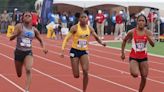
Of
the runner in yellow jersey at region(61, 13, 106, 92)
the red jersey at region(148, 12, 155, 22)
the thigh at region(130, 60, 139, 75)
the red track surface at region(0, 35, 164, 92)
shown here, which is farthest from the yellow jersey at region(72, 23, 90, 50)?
the red jersey at region(148, 12, 155, 22)

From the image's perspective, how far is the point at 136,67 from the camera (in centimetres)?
1134

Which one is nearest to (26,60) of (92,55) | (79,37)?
(79,37)

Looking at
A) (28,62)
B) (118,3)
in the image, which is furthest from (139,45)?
(118,3)

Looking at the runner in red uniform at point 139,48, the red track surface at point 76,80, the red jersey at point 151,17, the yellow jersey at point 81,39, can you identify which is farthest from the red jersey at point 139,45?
the red jersey at point 151,17

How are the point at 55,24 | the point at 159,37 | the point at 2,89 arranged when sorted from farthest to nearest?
the point at 55,24, the point at 159,37, the point at 2,89

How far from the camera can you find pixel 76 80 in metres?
14.9

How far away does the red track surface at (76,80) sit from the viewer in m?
13.2

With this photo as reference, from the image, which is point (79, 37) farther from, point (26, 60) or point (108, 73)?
point (108, 73)

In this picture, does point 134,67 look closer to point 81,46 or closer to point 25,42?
point 81,46

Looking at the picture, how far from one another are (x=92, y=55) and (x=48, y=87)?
10.6 metres

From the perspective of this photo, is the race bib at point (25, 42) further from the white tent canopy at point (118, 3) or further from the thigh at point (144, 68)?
the white tent canopy at point (118, 3)

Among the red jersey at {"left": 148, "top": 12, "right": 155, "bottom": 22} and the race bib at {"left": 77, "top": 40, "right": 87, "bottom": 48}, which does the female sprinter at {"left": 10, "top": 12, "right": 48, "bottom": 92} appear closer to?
the race bib at {"left": 77, "top": 40, "right": 87, "bottom": 48}

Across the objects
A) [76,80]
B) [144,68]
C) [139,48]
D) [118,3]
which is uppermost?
[139,48]

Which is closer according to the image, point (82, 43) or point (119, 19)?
point (82, 43)
